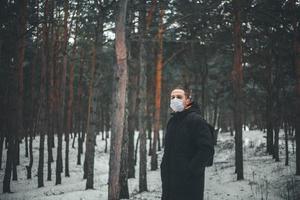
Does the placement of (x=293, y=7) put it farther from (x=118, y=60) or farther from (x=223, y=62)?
(x=223, y=62)

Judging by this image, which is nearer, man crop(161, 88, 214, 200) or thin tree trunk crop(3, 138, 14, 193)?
man crop(161, 88, 214, 200)

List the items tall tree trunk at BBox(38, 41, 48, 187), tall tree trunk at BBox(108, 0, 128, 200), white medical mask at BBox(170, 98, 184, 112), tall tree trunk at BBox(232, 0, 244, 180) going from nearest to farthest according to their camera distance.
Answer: white medical mask at BBox(170, 98, 184, 112)
tall tree trunk at BBox(108, 0, 128, 200)
tall tree trunk at BBox(232, 0, 244, 180)
tall tree trunk at BBox(38, 41, 48, 187)

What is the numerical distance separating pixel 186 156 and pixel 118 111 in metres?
3.04

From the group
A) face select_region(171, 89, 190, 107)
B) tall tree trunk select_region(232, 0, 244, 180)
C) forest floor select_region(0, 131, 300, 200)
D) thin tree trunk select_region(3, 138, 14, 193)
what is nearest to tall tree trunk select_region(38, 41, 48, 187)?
forest floor select_region(0, 131, 300, 200)

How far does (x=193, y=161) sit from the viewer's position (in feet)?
14.2

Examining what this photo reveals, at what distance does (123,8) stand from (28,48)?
73.9 ft

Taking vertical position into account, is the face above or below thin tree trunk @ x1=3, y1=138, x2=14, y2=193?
above

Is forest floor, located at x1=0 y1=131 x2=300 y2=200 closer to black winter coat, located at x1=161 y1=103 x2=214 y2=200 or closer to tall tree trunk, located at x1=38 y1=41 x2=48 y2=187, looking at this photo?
tall tree trunk, located at x1=38 y1=41 x2=48 y2=187

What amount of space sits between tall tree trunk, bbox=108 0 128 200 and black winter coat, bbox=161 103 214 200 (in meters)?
2.58

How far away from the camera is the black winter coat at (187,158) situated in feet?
14.2

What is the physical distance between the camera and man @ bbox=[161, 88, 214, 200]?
4.33 metres

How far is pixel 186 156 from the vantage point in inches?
177

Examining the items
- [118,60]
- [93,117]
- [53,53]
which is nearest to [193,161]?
[118,60]

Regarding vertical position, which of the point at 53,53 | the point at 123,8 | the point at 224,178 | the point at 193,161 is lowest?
the point at 224,178
